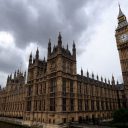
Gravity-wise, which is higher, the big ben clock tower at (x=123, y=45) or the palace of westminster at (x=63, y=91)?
the big ben clock tower at (x=123, y=45)

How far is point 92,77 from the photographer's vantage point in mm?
54250

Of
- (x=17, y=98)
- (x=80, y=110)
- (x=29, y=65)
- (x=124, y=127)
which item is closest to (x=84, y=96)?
(x=80, y=110)

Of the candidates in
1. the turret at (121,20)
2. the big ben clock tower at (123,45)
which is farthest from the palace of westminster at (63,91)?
the turret at (121,20)

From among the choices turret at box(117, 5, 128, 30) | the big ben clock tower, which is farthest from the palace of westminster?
turret at box(117, 5, 128, 30)

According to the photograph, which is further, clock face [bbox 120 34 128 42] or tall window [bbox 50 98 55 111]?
clock face [bbox 120 34 128 42]

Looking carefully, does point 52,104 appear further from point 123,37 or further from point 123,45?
point 123,37

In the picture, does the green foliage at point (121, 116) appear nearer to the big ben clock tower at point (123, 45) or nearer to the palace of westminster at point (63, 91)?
the palace of westminster at point (63, 91)

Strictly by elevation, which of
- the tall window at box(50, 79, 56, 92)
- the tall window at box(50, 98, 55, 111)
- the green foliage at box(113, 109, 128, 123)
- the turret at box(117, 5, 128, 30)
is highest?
the turret at box(117, 5, 128, 30)

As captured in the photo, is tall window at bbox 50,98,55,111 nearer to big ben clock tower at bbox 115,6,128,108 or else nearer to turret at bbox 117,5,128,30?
big ben clock tower at bbox 115,6,128,108

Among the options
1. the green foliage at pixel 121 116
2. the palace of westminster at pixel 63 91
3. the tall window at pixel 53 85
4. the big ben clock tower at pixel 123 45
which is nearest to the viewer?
the green foliage at pixel 121 116

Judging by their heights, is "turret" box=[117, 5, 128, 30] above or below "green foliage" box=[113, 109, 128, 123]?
above

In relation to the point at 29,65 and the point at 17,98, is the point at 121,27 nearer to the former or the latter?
the point at 29,65

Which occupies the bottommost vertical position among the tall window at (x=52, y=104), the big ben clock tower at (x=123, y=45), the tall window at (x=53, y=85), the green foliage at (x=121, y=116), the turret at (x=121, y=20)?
the green foliage at (x=121, y=116)

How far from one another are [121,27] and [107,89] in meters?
30.5
